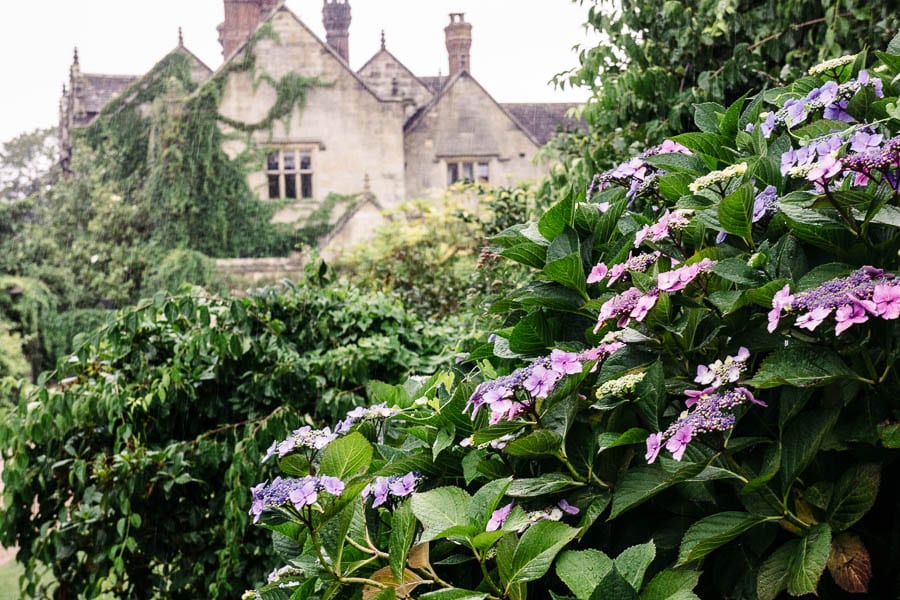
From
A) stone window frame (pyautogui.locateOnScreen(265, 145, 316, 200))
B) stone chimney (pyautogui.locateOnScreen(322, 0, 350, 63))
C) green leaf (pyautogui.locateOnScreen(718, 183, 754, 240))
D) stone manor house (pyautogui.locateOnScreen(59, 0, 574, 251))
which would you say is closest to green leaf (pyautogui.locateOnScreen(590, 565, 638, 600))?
green leaf (pyautogui.locateOnScreen(718, 183, 754, 240))

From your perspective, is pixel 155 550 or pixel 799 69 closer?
pixel 155 550

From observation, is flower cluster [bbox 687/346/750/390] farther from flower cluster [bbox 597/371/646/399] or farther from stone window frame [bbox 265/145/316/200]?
stone window frame [bbox 265/145/316/200]

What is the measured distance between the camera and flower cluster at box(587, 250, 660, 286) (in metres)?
1.18

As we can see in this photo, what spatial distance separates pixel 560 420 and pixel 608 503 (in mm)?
106

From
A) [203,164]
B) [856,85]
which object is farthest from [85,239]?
[856,85]

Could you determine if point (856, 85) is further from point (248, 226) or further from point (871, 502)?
point (248, 226)

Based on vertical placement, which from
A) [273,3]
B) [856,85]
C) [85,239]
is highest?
[273,3]

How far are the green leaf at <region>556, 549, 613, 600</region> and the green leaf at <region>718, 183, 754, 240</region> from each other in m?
0.42

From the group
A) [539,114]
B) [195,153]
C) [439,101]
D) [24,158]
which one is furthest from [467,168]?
[24,158]

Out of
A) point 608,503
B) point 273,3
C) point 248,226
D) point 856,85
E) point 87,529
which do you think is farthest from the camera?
point 273,3

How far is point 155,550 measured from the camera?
3270mm

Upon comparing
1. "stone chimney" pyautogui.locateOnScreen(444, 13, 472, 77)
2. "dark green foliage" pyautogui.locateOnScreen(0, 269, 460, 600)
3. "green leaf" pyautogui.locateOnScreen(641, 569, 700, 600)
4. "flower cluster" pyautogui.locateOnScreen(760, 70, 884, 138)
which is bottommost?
"dark green foliage" pyautogui.locateOnScreen(0, 269, 460, 600)

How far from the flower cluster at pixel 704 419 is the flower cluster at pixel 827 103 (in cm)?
48

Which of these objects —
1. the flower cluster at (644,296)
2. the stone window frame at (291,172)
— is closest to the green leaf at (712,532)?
the flower cluster at (644,296)
